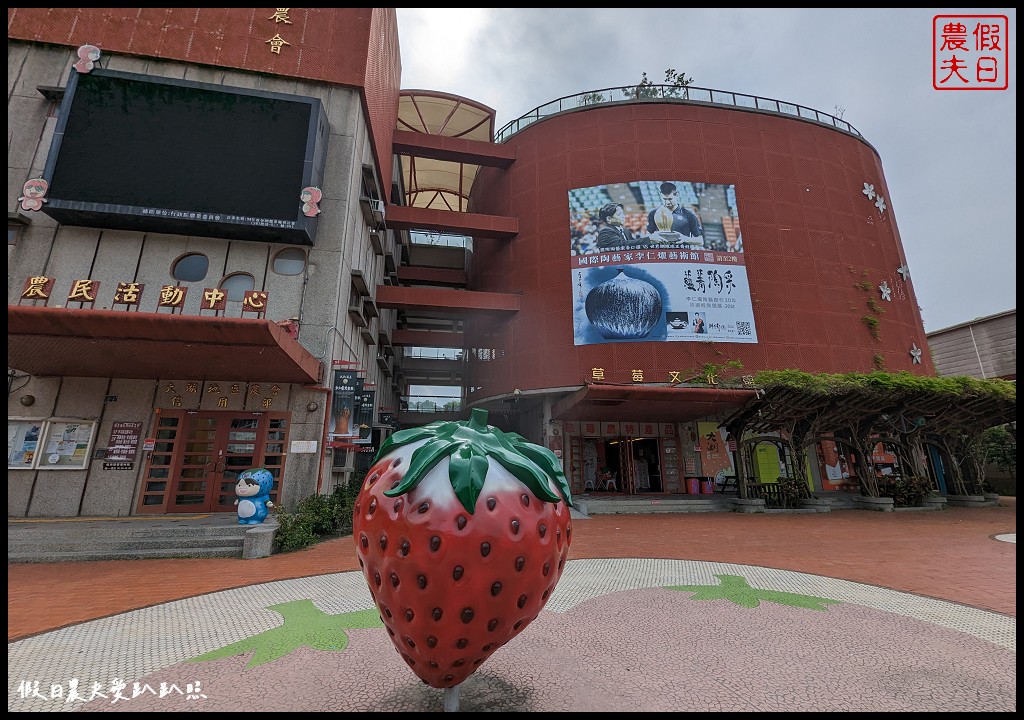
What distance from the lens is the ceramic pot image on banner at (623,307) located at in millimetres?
17312

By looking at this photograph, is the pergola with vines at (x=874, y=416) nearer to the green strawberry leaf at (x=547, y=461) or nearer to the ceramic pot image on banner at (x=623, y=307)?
the ceramic pot image on banner at (x=623, y=307)

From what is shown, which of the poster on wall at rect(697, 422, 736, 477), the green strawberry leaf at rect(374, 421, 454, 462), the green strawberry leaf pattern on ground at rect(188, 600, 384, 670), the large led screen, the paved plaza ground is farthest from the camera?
the poster on wall at rect(697, 422, 736, 477)

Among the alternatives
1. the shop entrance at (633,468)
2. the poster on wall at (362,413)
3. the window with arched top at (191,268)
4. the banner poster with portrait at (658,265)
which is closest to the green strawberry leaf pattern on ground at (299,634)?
the poster on wall at (362,413)

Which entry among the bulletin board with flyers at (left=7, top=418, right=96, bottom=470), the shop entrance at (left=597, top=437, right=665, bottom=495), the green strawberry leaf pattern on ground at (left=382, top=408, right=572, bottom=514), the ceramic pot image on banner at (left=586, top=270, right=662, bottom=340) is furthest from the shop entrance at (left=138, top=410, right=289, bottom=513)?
the shop entrance at (left=597, top=437, right=665, bottom=495)

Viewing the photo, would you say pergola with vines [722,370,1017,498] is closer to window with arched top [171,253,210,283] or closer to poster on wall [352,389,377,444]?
poster on wall [352,389,377,444]

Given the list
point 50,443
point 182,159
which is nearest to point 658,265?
point 182,159

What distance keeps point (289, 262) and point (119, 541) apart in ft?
23.1

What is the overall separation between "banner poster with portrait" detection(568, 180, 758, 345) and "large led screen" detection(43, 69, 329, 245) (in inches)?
418

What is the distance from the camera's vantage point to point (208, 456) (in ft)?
34.1

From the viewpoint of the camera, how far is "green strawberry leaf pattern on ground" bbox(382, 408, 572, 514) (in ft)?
7.93

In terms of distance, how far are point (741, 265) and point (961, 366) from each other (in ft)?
63.7

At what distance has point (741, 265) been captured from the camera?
712 inches

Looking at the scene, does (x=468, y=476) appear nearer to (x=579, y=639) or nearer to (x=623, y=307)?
(x=579, y=639)

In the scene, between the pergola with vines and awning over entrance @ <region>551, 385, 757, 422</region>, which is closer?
the pergola with vines
